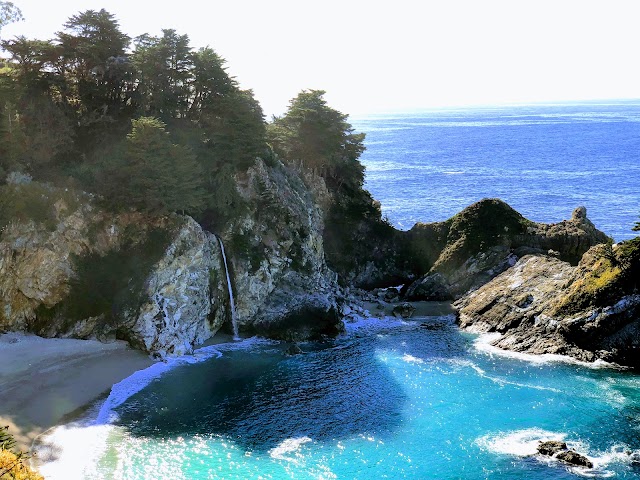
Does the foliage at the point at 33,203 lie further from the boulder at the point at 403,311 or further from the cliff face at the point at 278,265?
the boulder at the point at 403,311

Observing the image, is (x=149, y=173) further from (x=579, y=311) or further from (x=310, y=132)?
(x=579, y=311)

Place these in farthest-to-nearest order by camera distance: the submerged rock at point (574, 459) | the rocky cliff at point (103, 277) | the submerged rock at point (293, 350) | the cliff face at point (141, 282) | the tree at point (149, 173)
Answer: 1. the submerged rock at point (293, 350)
2. the tree at point (149, 173)
3. the cliff face at point (141, 282)
4. the rocky cliff at point (103, 277)
5. the submerged rock at point (574, 459)

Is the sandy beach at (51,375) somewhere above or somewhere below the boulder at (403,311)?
above

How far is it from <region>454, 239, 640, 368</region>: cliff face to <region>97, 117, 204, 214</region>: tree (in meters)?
28.4

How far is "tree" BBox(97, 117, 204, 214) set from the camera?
153ft

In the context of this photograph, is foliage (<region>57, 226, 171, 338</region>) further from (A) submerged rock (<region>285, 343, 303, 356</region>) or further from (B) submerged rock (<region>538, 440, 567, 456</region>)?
(B) submerged rock (<region>538, 440, 567, 456</region>)

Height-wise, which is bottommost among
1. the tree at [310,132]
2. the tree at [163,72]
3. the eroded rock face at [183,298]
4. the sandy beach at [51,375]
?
the sandy beach at [51,375]

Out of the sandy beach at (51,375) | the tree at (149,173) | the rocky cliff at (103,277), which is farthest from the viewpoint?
the tree at (149,173)

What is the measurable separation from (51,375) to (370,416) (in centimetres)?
2166

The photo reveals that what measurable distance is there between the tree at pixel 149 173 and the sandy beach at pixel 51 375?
1152cm

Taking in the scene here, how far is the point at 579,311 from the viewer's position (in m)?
47.4

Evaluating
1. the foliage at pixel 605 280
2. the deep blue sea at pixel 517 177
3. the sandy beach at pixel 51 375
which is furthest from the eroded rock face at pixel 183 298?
the deep blue sea at pixel 517 177

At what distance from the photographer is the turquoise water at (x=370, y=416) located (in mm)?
32156

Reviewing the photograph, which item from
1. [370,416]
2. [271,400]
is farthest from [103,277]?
[370,416]
